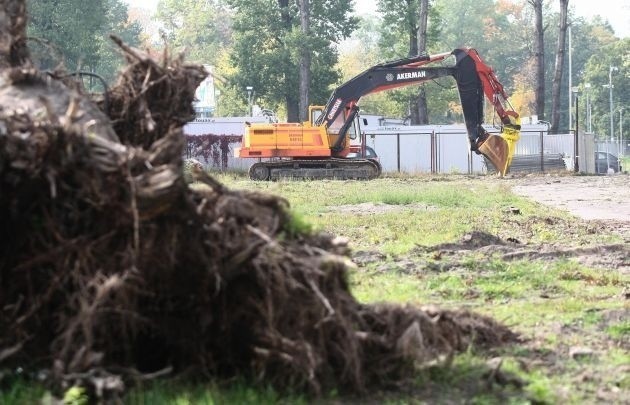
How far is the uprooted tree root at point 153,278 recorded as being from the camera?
16.9 ft

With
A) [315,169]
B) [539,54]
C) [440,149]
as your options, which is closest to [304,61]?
[440,149]

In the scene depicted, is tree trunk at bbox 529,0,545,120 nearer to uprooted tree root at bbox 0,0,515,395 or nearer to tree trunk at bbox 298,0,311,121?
tree trunk at bbox 298,0,311,121

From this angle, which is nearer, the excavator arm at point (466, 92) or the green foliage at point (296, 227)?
the green foliage at point (296, 227)

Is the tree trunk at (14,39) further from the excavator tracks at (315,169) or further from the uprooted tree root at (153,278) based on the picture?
the excavator tracks at (315,169)

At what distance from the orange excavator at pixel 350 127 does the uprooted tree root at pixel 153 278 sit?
30.3 meters

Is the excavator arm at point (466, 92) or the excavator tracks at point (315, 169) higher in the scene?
the excavator arm at point (466, 92)

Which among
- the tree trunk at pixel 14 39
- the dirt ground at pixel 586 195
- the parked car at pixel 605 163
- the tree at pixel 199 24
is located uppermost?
the tree at pixel 199 24

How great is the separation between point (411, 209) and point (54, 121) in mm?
16055

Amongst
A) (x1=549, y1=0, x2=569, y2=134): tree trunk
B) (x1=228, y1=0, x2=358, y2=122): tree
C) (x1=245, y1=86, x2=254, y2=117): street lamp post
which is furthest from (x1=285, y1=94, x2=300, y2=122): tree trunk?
(x1=549, y1=0, x2=569, y2=134): tree trunk

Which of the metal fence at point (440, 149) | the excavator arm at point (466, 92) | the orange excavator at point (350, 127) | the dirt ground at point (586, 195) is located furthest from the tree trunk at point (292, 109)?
the excavator arm at point (466, 92)

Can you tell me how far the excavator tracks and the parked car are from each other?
1808cm

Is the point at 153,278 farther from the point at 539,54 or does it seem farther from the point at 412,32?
the point at 412,32

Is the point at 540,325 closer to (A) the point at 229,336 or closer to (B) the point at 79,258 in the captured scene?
(A) the point at 229,336

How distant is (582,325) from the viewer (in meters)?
7.89
